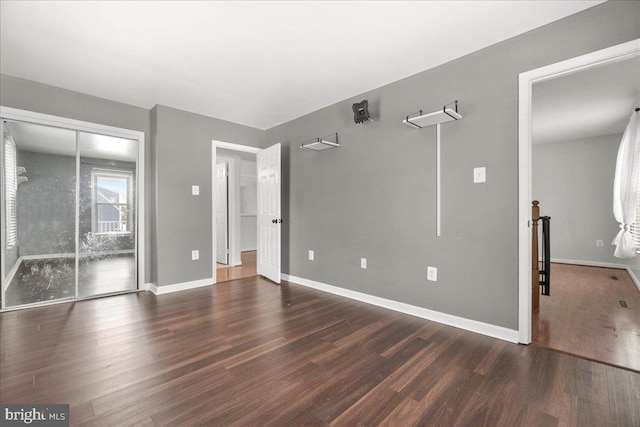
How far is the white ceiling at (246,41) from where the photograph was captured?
2.03m

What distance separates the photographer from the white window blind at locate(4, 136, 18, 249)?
9.90 feet

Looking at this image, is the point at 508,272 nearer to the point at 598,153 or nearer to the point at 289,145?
the point at 289,145

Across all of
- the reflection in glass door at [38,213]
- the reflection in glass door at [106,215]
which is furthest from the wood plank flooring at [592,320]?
the reflection in glass door at [38,213]

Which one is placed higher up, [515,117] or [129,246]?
[515,117]

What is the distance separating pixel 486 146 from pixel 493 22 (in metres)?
0.92

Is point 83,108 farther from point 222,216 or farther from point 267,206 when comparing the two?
point 222,216

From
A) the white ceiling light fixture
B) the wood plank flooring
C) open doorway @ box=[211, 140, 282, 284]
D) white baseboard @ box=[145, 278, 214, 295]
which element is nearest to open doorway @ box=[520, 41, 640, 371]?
the wood plank flooring

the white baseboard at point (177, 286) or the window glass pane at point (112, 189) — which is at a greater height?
the window glass pane at point (112, 189)

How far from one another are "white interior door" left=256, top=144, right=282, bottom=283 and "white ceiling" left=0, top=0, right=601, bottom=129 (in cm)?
117

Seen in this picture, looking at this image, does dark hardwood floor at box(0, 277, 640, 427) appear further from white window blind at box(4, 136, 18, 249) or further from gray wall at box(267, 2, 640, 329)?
white window blind at box(4, 136, 18, 249)

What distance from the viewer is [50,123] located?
3.27 m

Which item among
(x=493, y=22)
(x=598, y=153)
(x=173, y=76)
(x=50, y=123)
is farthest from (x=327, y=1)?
(x=598, y=153)

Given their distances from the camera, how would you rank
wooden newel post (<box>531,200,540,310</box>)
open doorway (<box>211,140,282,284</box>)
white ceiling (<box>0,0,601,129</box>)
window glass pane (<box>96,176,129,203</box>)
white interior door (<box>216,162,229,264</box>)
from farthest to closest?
white interior door (<box>216,162,229,264</box>), open doorway (<box>211,140,282,284</box>), window glass pane (<box>96,176,129,203</box>), wooden newel post (<box>531,200,540,310</box>), white ceiling (<box>0,0,601,129</box>)

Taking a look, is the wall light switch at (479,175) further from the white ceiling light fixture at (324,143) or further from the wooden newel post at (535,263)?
the white ceiling light fixture at (324,143)
